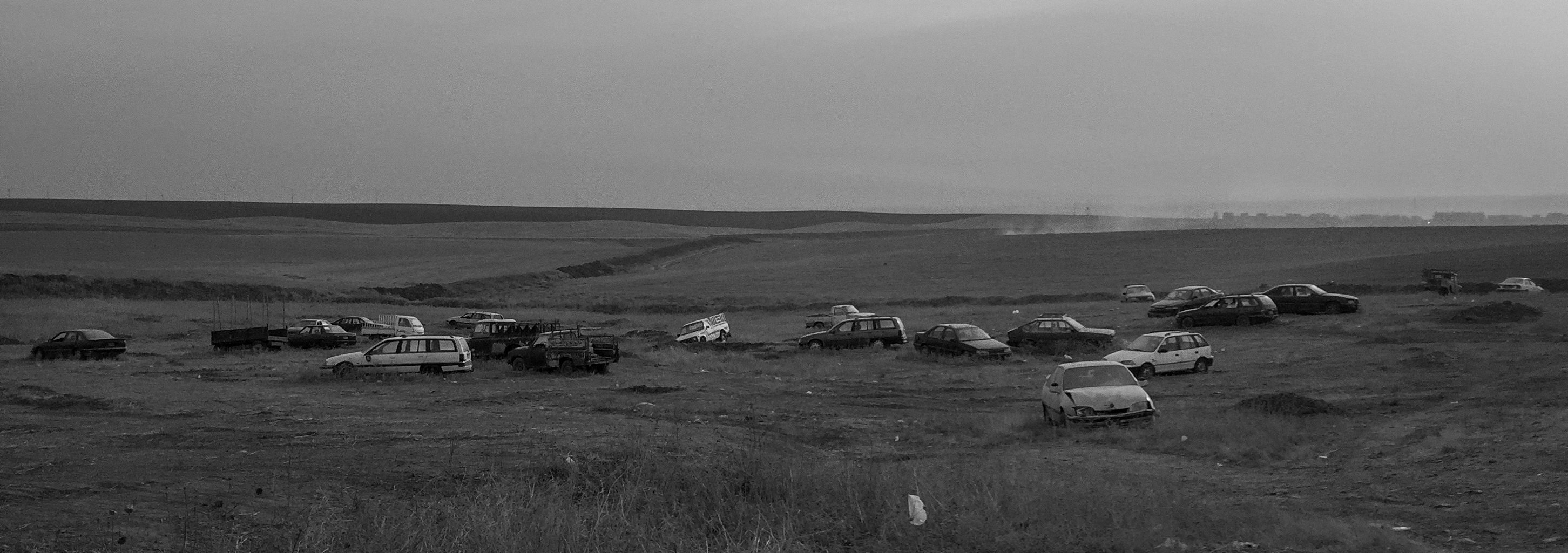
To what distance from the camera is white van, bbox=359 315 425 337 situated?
4850 centimetres

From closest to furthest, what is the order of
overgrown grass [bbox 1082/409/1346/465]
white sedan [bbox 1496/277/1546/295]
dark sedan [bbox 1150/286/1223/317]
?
1. overgrown grass [bbox 1082/409/1346/465]
2. dark sedan [bbox 1150/286/1223/317]
3. white sedan [bbox 1496/277/1546/295]

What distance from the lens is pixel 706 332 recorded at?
4362 centimetres

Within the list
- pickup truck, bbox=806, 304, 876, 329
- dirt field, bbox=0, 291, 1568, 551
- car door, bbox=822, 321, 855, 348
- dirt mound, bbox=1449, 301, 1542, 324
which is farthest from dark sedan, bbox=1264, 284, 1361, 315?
car door, bbox=822, 321, 855, 348

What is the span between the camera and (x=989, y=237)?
132875 mm

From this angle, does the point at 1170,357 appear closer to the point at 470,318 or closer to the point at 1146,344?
the point at 1146,344

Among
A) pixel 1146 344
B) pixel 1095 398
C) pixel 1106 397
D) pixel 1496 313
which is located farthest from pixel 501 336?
A: pixel 1496 313

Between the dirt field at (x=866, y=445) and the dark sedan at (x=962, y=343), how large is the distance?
70cm

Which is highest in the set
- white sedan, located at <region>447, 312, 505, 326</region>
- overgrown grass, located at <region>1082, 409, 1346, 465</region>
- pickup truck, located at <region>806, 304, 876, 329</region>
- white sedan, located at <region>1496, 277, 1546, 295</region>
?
white sedan, located at <region>1496, 277, 1546, 295</region>

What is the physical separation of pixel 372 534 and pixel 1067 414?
520 inches

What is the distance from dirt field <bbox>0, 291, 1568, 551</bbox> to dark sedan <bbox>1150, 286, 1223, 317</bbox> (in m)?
8.02

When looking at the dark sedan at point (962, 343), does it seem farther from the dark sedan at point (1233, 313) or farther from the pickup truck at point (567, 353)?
A: the pickup truck at point (567, 353)

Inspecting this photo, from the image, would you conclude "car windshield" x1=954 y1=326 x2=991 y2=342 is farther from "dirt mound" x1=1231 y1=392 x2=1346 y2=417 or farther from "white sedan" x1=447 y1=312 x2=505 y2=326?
"white sedan" x1=447 y1=312 x2=505 y2=326

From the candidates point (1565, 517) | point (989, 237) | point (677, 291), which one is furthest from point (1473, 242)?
point (1565, 517)

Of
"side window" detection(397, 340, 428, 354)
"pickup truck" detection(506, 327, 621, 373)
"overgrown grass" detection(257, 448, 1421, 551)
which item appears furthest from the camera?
"pickup truck" detection(506, 327, 621, 373)
